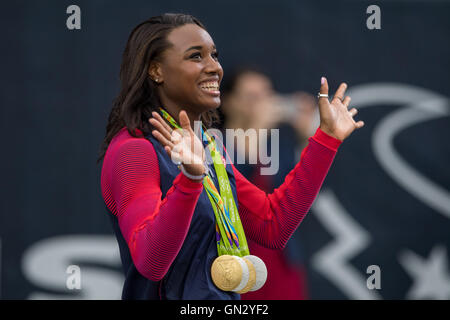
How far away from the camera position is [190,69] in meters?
2.03

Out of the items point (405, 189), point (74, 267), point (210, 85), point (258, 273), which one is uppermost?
point (210, 85)

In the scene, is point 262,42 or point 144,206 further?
point 262,42

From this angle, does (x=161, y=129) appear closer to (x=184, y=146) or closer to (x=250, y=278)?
(x=184, y=146)

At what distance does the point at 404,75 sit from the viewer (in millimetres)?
4570

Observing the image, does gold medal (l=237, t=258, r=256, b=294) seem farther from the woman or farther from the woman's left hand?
the woman's left hand

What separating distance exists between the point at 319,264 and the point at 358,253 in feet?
0.96

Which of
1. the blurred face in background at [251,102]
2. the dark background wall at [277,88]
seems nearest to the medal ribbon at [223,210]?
the blurred face in background at [251,102]

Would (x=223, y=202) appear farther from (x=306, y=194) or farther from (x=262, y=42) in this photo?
(x=262, y=42)

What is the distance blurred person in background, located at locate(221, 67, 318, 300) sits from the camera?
3592 mm

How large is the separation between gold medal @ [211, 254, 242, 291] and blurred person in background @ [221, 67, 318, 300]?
1339mm

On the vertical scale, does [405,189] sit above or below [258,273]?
below

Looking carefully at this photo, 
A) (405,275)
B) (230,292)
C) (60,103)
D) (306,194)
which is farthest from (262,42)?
(230,292)

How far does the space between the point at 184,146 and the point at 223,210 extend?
1.15ft

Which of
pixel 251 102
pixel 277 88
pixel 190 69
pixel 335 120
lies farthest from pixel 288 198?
pixel 277 88
